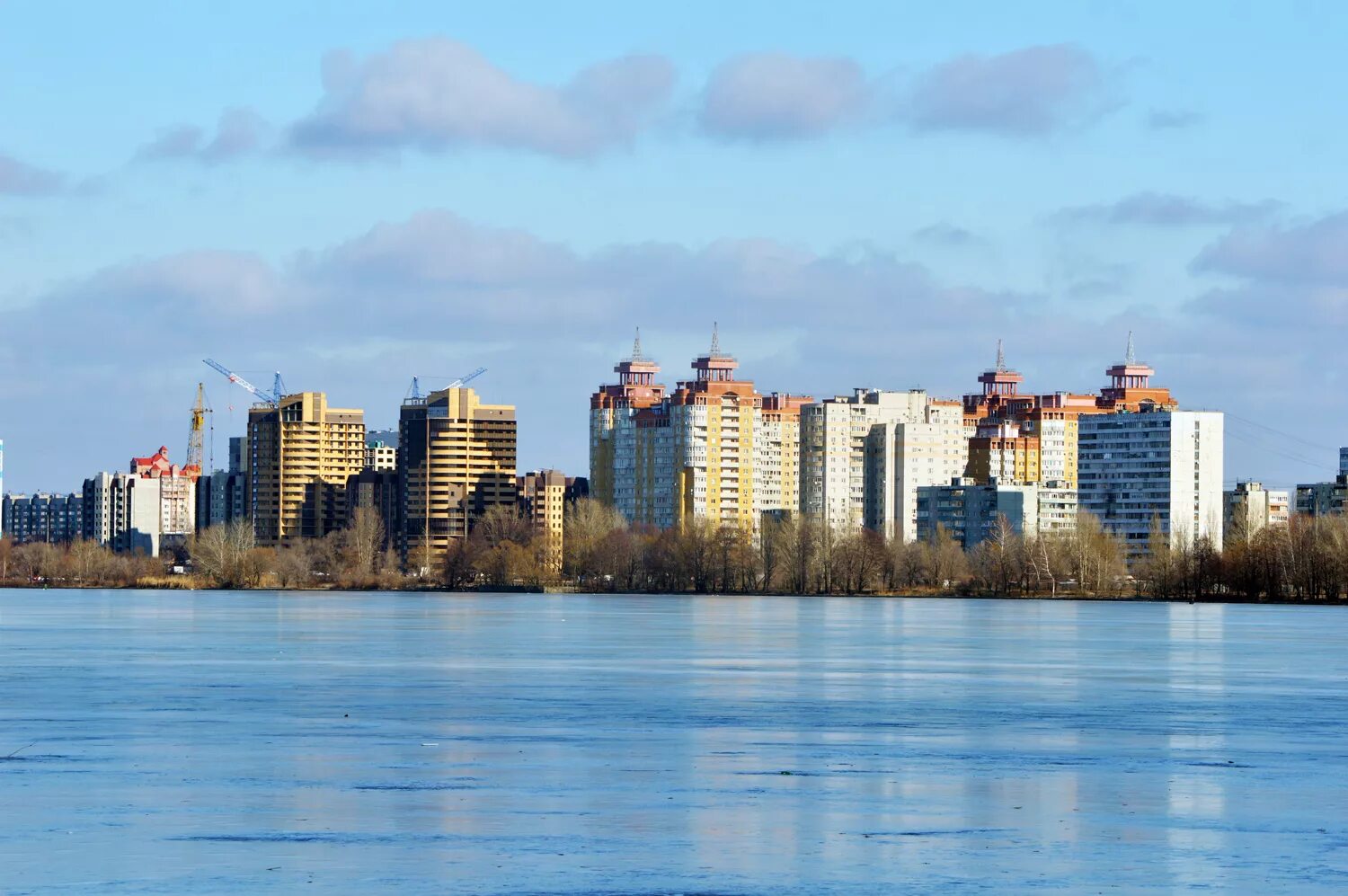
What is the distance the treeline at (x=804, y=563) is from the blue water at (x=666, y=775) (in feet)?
→ 269

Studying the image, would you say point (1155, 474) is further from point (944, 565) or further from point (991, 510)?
point (944, 565)

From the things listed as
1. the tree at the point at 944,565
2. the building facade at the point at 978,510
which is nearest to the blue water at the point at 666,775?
the tree at the point at 944,565

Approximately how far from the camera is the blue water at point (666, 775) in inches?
653

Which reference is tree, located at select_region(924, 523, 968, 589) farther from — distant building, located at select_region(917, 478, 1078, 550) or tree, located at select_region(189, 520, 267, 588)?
tree, located at select_region(189, 520, 267, 588)

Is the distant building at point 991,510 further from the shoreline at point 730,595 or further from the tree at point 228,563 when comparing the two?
the tree at point 228,563

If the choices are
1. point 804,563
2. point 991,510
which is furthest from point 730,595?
point 991,510

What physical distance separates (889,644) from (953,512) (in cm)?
13441

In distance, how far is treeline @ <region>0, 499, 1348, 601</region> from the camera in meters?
132

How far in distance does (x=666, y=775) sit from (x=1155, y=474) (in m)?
170

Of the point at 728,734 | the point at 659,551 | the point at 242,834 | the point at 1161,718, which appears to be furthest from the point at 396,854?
the point at 659,551

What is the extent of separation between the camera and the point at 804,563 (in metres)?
161

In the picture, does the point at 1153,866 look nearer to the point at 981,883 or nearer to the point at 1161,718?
the point at 981,883

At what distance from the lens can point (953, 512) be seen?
196 meters

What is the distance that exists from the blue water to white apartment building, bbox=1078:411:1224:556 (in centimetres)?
13687
